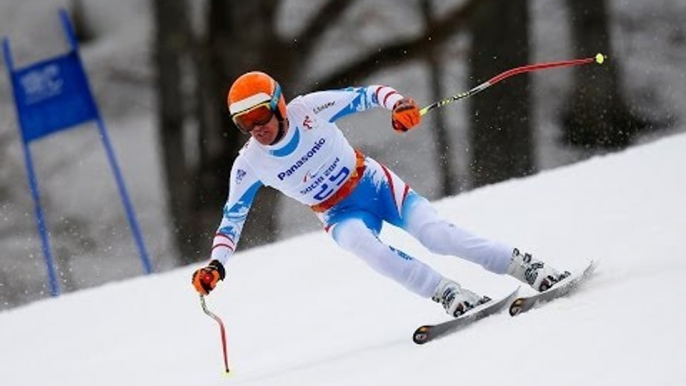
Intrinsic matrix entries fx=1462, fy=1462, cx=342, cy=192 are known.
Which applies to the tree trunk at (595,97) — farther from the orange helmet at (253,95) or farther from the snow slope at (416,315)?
the orange helmet at (253,95)

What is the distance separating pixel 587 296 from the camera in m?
5.68

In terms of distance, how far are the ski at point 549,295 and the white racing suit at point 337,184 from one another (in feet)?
1.17

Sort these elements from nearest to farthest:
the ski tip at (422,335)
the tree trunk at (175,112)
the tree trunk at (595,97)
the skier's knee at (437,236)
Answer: the ski tip at (422,335), the skier's knee at (437,236), the tree trunk at (595,97), the tree trunk at (175,112)

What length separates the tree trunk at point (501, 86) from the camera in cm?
1548

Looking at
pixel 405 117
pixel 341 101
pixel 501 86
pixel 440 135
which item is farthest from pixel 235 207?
pixel 440 135

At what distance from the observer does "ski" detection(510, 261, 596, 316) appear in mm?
5723

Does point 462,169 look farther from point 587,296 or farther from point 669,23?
point 587,296

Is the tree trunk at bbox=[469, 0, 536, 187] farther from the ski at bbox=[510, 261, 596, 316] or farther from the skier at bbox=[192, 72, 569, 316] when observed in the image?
the ski at bbox=[510, 261, 596, 316]

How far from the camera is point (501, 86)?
15344mm

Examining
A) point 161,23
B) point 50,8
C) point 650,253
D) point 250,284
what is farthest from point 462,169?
point 650,253

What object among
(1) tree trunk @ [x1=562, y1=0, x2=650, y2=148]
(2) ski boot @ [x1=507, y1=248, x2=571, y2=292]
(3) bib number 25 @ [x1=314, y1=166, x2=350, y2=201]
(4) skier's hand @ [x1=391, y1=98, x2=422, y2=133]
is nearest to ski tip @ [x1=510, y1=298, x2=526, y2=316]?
(2) ski boot @ [x1=507, y1=248, x2=571, y2=292]

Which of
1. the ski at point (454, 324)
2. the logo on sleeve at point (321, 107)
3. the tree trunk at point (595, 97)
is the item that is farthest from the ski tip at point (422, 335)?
the tree trunk at point (595, 97)

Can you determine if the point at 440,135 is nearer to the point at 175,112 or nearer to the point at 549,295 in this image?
the point at 175,112

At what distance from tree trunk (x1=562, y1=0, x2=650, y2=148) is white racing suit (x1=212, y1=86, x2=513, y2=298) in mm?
11478
